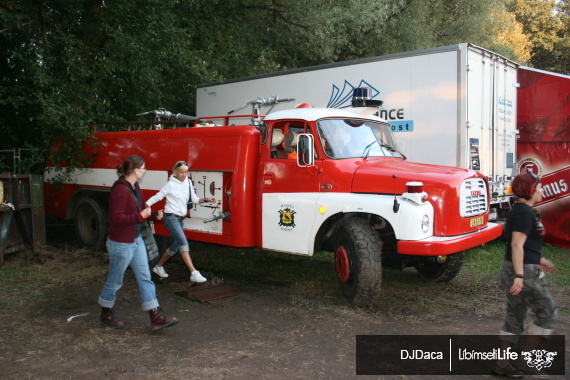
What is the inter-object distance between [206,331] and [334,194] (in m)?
2.27

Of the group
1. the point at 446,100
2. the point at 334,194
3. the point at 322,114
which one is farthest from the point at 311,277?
the point at 446,100

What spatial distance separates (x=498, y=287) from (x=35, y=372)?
19.4ft

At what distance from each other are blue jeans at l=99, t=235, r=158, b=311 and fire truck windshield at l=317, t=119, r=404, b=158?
2.71 meters

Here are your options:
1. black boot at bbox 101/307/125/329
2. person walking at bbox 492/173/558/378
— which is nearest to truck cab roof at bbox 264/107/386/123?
person walking at bbox 492/173/558/378

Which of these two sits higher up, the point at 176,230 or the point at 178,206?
the point at 178,206

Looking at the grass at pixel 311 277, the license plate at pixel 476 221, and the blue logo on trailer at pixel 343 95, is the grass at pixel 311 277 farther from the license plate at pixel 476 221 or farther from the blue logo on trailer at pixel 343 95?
the blue logo on trailer at pixel 343 95

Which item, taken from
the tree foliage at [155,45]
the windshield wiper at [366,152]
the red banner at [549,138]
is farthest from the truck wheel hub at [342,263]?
the red banner at [549,138]

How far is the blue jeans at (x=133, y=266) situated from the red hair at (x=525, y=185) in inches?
144

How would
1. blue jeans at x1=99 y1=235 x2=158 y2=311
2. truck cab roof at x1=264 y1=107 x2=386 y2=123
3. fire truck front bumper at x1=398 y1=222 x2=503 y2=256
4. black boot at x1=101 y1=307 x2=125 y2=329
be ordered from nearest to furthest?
blue jeans at x1=99 y1=235 x2=158 y2=311 < black boot at x1=101 y1=307 x2=125 y2=329 < fire truck front bumper at x1=398 y1=222 x2=503 y2=256 < truck cab roof at x1=264 y1=107 x2=386 y2=123

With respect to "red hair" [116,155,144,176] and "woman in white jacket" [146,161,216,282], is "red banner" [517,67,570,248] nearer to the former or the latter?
"woman in white jacket" [146,161,216,282]

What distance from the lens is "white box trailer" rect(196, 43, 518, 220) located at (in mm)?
8492

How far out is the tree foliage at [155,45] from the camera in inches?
376

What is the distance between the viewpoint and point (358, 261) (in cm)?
594

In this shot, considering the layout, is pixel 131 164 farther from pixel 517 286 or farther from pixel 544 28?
pixel 544 28
